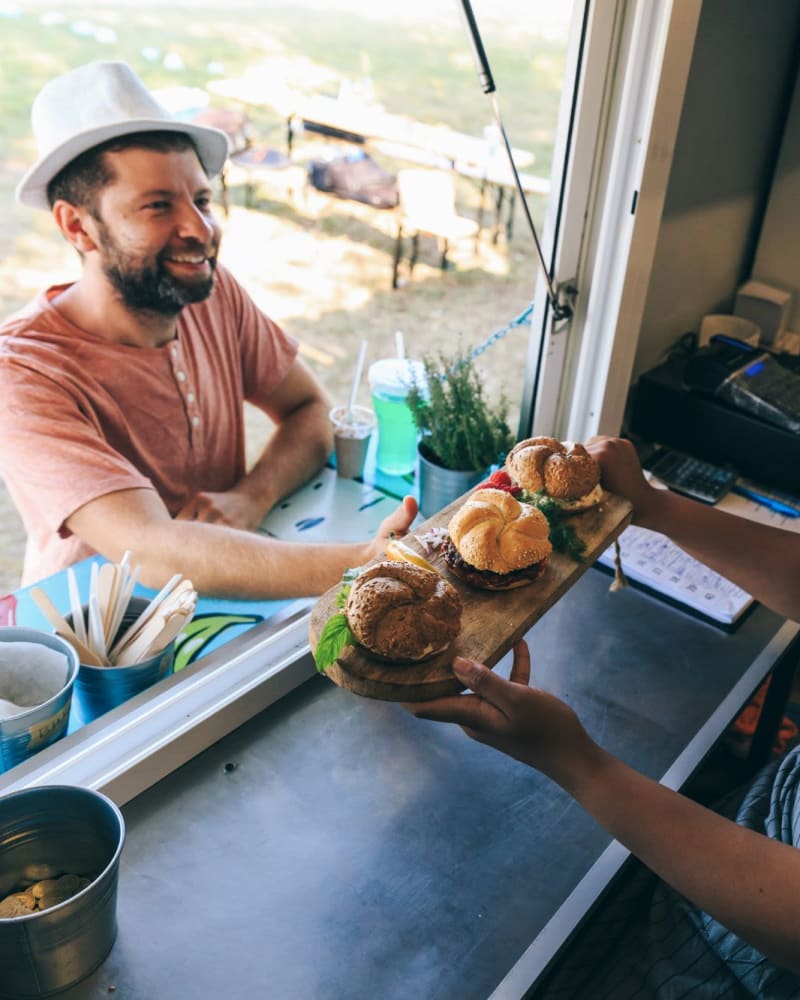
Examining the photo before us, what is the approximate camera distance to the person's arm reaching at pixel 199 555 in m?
1.43

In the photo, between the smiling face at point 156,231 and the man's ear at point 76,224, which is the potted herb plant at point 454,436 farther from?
the man's ear at point 76,224

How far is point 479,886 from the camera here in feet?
3.04

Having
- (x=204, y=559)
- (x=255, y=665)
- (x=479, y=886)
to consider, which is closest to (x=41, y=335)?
(x=204, y=559)

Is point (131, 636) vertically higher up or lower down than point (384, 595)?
lower down

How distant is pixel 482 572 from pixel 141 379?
948 millimetres

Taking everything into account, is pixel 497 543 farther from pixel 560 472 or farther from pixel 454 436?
pixel 454 436

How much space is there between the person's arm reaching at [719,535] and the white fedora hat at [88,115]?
3.18 ft

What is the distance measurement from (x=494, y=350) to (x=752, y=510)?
3.08 m

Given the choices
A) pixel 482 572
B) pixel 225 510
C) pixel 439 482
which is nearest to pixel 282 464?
pixel 225 510

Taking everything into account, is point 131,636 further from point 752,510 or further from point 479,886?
point 752,510

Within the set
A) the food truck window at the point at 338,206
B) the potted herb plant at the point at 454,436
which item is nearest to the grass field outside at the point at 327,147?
the food truck window at the point at 338,206

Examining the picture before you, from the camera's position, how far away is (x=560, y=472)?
1.11 meters

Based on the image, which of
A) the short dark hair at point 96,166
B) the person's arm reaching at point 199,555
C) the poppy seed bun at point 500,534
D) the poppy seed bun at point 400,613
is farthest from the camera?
the short dark hair at point 96,166

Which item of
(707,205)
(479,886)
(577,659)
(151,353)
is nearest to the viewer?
(479,886)
